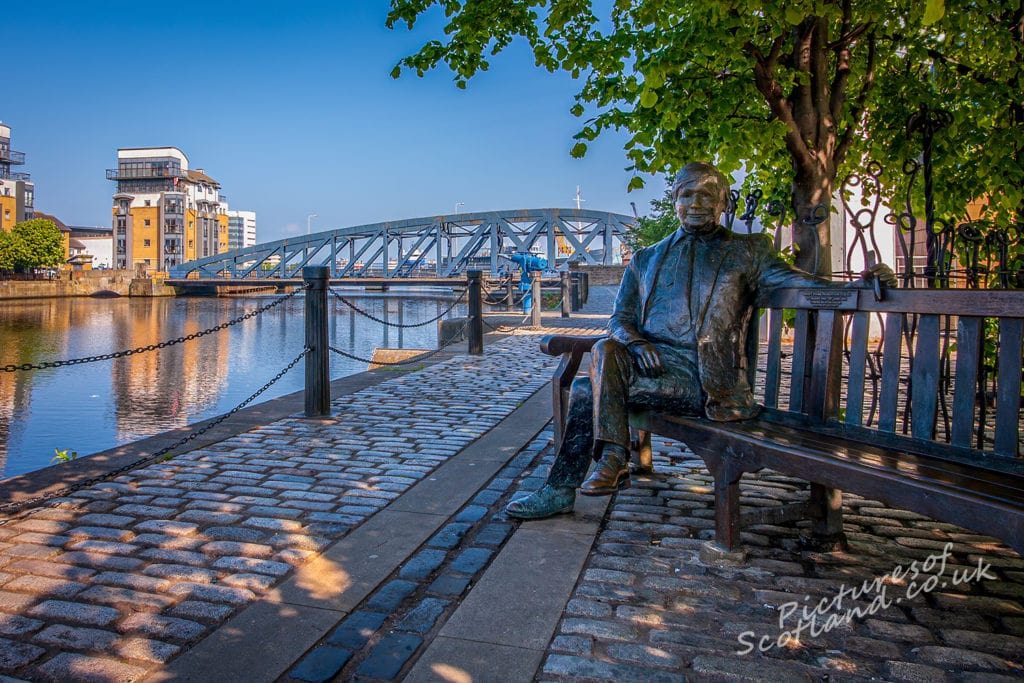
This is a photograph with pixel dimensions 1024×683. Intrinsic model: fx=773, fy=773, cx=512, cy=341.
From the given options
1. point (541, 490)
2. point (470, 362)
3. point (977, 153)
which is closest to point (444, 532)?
point (541, 490)

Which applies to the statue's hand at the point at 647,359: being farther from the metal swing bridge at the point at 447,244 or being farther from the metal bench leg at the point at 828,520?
the metal swing bridge at the point at 447,244

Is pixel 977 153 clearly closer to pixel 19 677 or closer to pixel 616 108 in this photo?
pixel 616 108

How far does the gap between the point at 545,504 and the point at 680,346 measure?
0.97m

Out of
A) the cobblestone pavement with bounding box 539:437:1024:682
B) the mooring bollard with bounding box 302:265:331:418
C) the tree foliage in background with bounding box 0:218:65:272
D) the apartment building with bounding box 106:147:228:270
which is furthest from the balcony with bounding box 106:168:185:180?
the cobblestone pavement with bounding box 539:437:1024:682

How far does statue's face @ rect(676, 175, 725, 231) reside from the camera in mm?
3537

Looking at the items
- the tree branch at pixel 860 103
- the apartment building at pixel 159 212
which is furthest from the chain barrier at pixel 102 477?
the apartment building at pixel 159 212

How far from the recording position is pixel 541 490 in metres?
3.71

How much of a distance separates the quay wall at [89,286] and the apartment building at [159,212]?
96.0 feet

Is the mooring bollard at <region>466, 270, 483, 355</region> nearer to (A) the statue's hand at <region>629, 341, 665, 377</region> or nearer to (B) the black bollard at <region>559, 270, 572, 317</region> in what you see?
(A) the statue's hand at <region>629, 341, 665, 377</region>

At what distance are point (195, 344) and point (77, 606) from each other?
1928cm

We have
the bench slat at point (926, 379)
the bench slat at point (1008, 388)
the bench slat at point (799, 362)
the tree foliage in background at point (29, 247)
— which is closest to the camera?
the bench slat at point (1008, 388)

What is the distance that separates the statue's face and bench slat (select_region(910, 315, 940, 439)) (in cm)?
101

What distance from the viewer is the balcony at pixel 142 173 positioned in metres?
103

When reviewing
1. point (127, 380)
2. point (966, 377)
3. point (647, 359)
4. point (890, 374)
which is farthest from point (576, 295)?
point (966, 377)
